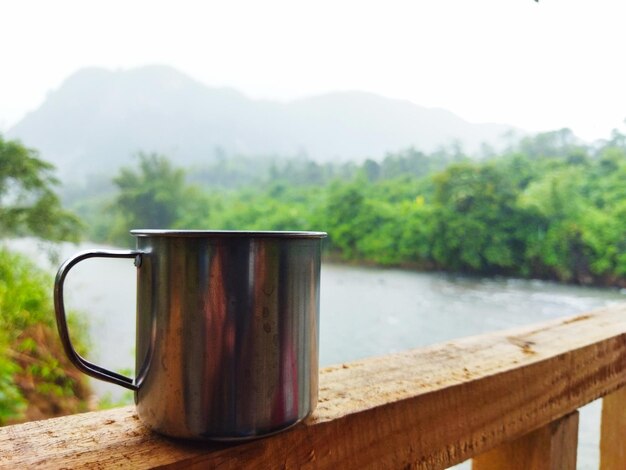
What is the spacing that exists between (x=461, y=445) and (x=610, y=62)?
281 centimetres

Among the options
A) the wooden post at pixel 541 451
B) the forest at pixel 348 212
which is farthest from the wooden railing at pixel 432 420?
the forest at pixel 348 212

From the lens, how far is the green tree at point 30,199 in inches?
168

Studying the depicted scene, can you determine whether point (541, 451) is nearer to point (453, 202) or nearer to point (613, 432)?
point (613, 432)

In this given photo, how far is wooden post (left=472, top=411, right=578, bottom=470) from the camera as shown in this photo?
0.59m

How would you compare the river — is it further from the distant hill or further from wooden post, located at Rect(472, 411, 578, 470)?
wooden post, located at Rect(472, 411, 578, 470)

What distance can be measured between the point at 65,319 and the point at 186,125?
15.0 feet

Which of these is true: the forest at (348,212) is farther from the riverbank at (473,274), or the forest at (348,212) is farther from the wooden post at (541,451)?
the wooden post at (541,451)

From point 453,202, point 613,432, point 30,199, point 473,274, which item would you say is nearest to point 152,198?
point 30,199

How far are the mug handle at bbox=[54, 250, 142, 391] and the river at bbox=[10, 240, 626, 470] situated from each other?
4.13 metres

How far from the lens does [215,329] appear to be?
Answer: 33cm

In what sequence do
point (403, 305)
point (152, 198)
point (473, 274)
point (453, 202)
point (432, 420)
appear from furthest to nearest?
point (403, 305), point (473, 274), point (453, 202), point (152, 198), point (432, 420)

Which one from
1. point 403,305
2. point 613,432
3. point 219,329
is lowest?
point 403,305

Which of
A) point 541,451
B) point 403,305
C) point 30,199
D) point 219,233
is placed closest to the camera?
point 219,233

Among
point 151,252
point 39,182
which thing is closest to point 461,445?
point 151,252
